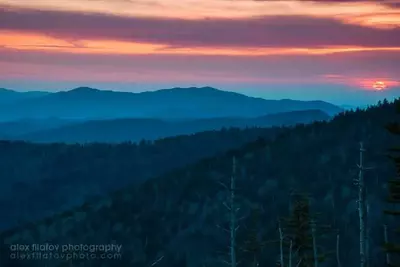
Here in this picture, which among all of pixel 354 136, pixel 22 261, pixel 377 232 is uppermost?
pixel 354 136

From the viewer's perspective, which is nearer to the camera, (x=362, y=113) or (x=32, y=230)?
(x=32, y=230)

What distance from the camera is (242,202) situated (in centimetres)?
11006

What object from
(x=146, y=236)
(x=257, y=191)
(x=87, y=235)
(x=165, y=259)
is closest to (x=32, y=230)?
(x=87, y=235)

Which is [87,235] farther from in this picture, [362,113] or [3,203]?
[3,203]

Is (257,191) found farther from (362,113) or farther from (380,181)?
(362,113)

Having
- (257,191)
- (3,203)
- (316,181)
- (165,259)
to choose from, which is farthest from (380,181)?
(3,203)

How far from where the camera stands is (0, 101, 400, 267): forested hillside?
97875 millimetres

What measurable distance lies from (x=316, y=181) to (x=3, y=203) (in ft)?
346

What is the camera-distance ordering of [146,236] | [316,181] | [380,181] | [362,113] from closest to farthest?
[380,181] < [316,181] < [146,236] < [362,113]

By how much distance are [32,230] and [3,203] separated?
2597 inches

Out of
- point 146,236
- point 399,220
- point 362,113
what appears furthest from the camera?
point 362,113

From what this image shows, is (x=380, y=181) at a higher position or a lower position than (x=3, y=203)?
higher

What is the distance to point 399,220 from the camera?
3393 inches

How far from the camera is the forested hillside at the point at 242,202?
321 feet
